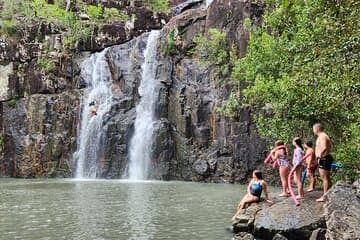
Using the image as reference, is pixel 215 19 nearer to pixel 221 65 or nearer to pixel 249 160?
pixel 221 65

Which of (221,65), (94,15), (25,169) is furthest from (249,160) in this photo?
(94,15)

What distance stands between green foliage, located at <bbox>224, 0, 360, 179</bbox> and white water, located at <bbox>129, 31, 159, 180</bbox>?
9878mm

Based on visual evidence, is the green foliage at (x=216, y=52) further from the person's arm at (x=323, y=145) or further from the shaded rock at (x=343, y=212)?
the shaded rock at (x=343, y=212)

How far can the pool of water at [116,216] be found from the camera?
32.5 feet

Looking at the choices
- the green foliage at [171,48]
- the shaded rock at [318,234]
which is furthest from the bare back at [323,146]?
the green foliage at [171,48]

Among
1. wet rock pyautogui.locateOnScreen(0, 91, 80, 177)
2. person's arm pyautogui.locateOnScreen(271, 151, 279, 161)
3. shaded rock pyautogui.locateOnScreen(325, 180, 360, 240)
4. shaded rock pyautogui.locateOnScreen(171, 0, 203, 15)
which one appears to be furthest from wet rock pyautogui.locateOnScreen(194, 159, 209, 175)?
shaded rock pyautogui.locateOnScreen(325, 180, 360, 240)

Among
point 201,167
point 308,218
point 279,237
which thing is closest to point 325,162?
point 308,218

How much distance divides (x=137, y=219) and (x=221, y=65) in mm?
18520

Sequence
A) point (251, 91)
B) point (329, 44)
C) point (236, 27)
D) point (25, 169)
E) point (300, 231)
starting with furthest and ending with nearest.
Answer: point (25, 169), point (236, 27), point (251, 91), point (329, 44), point (300, 231)

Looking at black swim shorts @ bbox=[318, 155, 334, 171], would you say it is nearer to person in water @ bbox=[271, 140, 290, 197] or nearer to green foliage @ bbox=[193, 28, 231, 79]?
person in water @ bbox=[271, 140, 290, 197]

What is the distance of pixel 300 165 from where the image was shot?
1132cm

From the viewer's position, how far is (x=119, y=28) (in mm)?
36312

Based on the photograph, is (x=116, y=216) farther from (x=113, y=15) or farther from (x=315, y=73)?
(x=113, y=15)

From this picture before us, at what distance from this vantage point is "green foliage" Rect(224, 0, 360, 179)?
10641 mm
